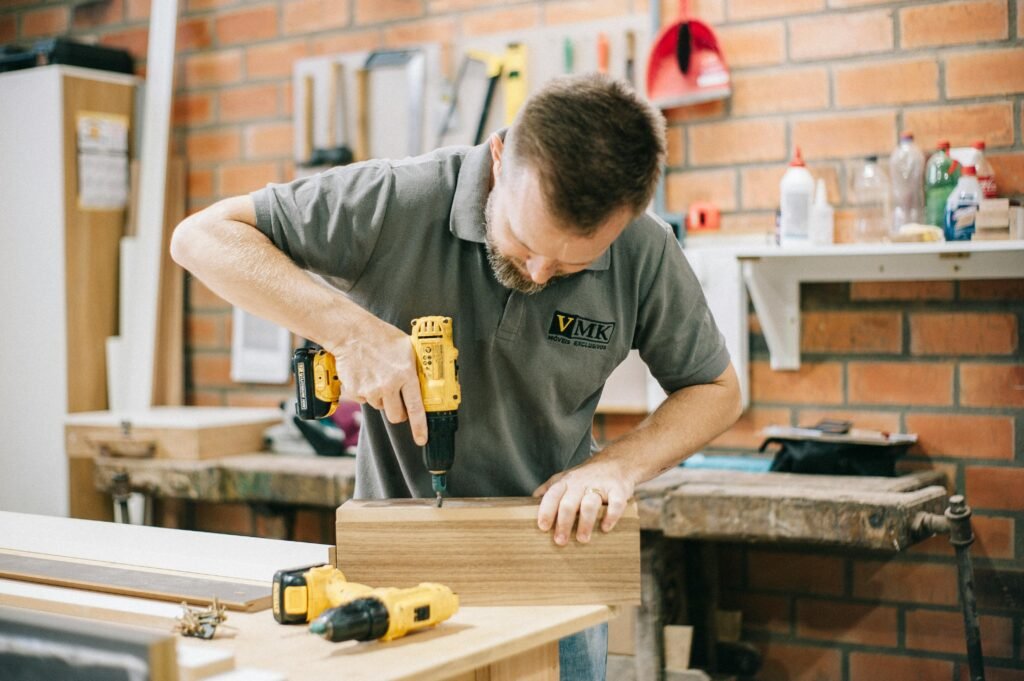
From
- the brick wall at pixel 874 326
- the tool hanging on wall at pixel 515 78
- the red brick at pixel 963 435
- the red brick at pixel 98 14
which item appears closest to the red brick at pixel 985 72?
the brick wall at pixel 874 326

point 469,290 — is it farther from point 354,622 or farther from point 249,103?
point 249,103

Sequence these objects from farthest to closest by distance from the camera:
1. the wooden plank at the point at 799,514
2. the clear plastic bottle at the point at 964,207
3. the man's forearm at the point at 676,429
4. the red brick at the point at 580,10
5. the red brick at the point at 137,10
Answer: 1. the red brick at the point at 137,10
2. the red brick at the point at 580,10
3. the clear plastic bottle at the point at 964,207
4. the wooden plank at the point at 799,514
5. the man's forearm at the point at 676,429

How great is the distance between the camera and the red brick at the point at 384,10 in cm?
352

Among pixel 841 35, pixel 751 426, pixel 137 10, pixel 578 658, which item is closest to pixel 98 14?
pixel 137 10

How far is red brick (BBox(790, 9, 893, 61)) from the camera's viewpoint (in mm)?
2828

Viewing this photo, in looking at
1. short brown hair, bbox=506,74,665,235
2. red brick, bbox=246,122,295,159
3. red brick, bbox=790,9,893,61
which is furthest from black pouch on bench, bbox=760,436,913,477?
red brick, bbox=246,122,295,159

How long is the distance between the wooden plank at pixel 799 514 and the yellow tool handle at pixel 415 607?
1.29 meters

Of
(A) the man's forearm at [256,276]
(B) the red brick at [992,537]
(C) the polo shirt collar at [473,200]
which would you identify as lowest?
(B) the red brick at [992,537]

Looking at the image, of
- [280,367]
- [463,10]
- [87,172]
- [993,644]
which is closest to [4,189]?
[87,172]

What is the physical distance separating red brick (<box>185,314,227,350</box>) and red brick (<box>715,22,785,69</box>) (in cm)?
195

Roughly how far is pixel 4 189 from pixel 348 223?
2644 millimetres

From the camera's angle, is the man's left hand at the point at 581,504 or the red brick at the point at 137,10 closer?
the man's left hand at the point at 581,504

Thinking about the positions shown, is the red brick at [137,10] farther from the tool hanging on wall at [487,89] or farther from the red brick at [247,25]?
the tool hanging on wall at [487,89]

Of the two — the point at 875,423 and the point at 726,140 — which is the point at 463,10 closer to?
the point at 726,140
